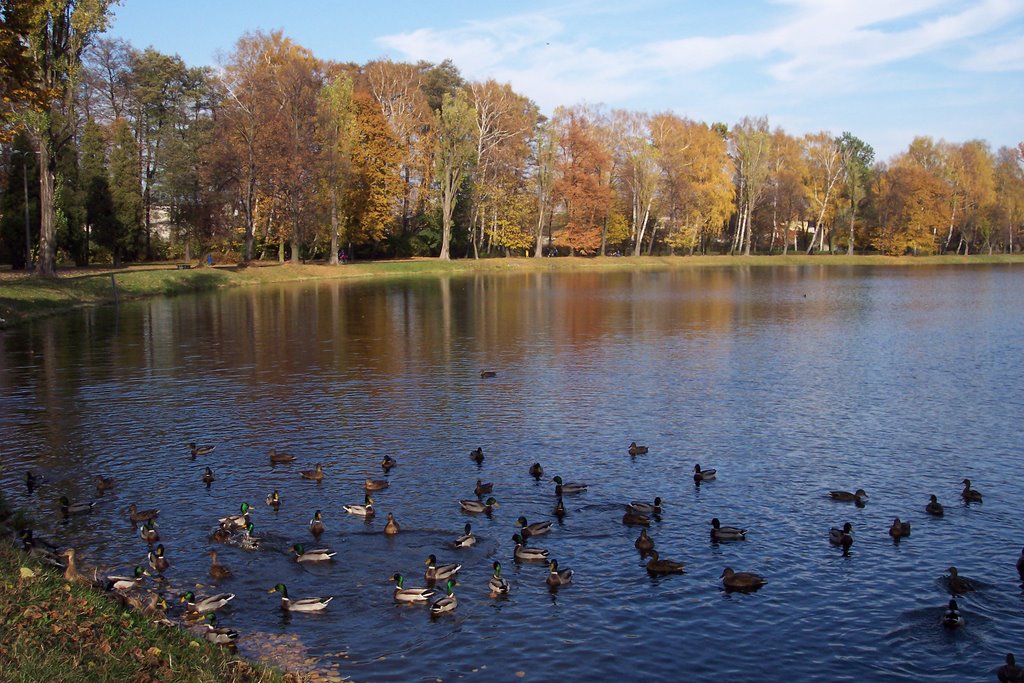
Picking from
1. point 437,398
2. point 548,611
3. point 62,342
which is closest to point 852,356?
point 437,398

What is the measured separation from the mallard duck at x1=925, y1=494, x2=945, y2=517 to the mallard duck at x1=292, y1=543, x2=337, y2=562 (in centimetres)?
1370

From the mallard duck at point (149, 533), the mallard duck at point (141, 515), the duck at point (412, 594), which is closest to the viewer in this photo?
the duck at point (412, 594)

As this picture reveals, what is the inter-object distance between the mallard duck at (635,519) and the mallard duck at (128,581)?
10.1 metres

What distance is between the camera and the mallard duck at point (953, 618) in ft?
49.0

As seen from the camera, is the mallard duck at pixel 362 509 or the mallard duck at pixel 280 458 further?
the mallard duck at pixel 280 458

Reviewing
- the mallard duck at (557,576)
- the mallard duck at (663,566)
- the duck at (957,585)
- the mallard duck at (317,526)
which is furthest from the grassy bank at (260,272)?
the duck at (957,585)

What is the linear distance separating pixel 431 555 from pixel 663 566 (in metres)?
4.60

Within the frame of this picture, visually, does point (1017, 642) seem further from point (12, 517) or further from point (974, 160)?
point (974, 160)

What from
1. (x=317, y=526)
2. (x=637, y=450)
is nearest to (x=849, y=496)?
(x=637, y=450)

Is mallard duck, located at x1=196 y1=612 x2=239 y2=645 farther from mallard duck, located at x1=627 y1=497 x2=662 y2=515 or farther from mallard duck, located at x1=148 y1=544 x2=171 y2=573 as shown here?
mallard duck, located at x1=627 y1=497 x2=662 y2=515

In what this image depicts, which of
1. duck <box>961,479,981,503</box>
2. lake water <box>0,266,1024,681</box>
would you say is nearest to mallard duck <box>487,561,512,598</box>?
lake water <box>0,266,1024,681</box>

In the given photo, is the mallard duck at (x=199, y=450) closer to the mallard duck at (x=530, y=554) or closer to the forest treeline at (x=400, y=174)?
the mallard duck at (x=530, y=554)

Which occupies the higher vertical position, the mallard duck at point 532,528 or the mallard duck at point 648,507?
the mallard duck at point 648,507

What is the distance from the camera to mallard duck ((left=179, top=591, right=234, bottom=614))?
15.1 metres
